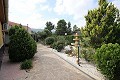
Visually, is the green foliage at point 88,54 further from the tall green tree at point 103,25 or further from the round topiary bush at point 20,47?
the round topiary bush at point 20,47

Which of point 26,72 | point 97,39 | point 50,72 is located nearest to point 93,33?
point 97,39

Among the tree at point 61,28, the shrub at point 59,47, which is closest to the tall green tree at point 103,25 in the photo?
the shrub at point 59,47

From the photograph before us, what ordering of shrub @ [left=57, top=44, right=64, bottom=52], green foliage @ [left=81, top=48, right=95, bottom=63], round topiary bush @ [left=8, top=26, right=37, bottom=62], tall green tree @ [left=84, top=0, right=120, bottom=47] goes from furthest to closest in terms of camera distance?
shrub @ [left=57, top=44, right=64, bottom=52]
tall green tree @ [left=84, top=0, right=120, bottom=47]
round topiary bush @ [left=8, top=26, right=37, bottom=62]
green foliage @ [left=81, top=48, right=95, bottom=63]

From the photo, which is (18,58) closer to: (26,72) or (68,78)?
(26,72)

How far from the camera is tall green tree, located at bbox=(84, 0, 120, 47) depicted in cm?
1255

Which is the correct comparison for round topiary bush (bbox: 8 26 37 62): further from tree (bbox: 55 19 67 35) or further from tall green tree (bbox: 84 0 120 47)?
tree (bbox: 55 19 67 35)

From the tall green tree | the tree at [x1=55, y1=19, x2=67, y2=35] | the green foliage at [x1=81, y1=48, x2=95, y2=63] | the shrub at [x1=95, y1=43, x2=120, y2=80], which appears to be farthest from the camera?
the tree at [x1=55, y1=19, x2=67, y2=35]

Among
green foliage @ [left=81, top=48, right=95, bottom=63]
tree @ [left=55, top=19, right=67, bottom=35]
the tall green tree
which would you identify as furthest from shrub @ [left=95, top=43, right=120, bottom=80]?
tree @ [left=55, top=19, right=67, bottom=35]

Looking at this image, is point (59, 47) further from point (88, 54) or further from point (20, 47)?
point (88, 54)

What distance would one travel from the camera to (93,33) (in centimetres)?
1273

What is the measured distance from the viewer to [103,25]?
12.5 m

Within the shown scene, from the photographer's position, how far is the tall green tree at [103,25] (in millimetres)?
12547

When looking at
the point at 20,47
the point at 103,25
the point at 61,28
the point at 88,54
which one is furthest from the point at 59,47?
the point at 61,28

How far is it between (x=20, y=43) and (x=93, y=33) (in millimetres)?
5816
